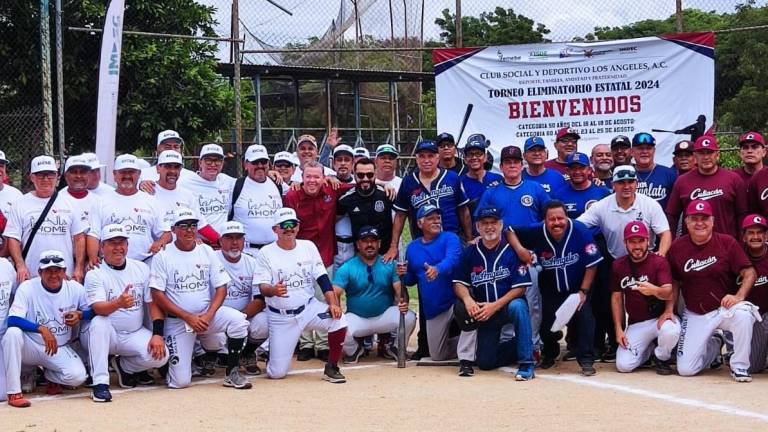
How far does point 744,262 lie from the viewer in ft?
24.2

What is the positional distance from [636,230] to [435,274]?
168 centimetres

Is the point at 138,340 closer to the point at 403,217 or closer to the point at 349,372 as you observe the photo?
the point at 349,372

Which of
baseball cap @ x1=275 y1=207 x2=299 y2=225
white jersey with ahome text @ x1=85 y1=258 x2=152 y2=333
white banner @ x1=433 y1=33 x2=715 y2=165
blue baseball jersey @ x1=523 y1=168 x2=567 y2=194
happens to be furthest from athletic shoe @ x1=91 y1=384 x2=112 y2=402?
white banner @ x1=433 y1=33 x2=715 y2=165

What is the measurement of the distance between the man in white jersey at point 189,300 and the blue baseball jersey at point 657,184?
3.66 meters

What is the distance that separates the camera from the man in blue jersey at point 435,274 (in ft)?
26.7

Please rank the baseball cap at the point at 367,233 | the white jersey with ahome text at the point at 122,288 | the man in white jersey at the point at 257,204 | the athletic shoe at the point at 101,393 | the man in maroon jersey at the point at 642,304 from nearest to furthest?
the athletic shoe at the point at 101,393, the white jersey with ahome text at the point at 122,288, the man in maroon jersey at the point at 642,304, the baseball cap at the point at 367,233, the man in white jersey at the point at 257,204

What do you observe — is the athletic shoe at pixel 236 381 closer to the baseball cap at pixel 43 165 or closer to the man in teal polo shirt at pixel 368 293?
the man in teal polo shirt at pixel 368 293

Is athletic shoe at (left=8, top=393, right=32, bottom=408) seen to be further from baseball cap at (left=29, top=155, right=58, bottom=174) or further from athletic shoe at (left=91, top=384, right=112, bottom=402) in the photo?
baseball cap at (left=29, top=155, right=58, bottom=174)

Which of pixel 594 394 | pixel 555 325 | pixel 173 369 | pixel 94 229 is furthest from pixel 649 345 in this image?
pixel 94 229

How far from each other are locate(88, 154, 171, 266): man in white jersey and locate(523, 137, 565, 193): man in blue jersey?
3.15m

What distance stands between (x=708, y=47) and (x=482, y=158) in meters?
3.68

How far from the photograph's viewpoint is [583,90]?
10945 millimetres

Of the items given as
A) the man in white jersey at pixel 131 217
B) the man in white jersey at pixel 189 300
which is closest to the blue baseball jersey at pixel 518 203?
the man in white jersey at pixel 189 300

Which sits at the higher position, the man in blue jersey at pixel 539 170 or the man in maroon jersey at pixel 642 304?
the man in blue jersey at pixel 539 170
